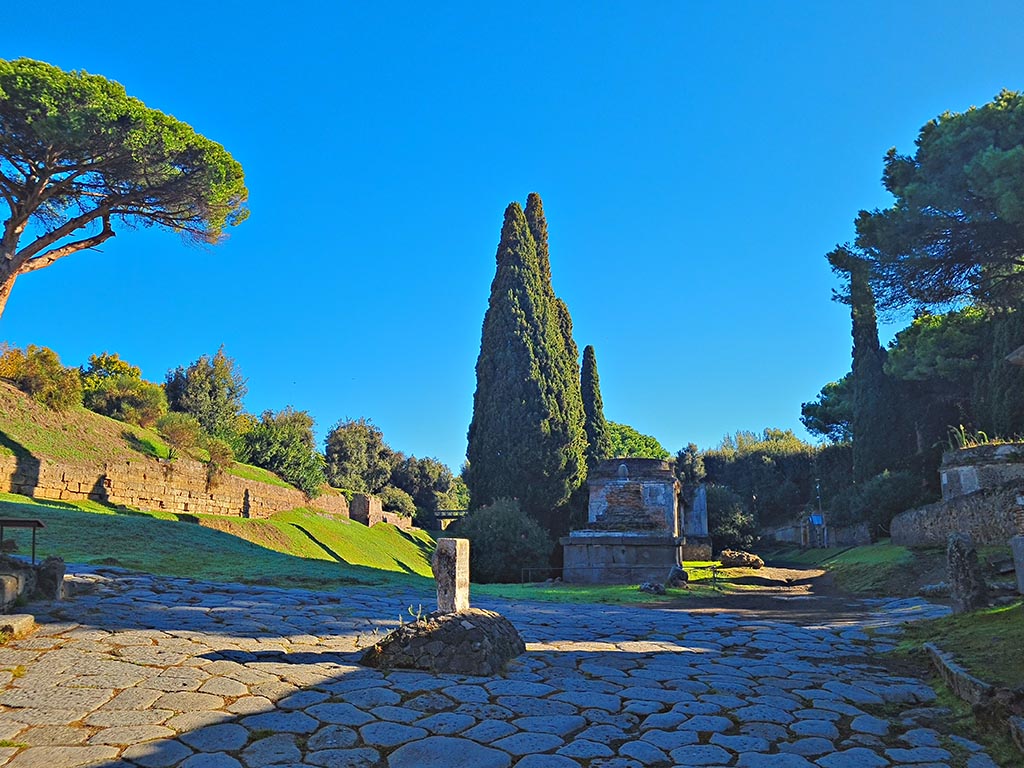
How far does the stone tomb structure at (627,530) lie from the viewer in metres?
16.0

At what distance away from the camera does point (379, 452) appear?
38906 mm

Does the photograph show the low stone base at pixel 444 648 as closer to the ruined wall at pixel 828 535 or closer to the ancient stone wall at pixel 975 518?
the ancient stone wall at pixel 975 518

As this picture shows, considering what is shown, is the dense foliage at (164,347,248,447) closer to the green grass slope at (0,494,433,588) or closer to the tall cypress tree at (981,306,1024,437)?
the green grass slope at (0,494,433,588)

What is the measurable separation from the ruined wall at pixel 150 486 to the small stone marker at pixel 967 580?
1602cm

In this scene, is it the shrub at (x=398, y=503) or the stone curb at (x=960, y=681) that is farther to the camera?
the shrub at (x=398, y=503)

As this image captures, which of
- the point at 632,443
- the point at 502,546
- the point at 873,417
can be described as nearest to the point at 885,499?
the point at 873,417

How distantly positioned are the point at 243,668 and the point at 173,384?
27406 mm

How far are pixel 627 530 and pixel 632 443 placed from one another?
5118 centimetres

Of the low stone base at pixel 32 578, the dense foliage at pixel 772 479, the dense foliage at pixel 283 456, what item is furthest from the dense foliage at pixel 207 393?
the dense foliage at pixel 772 479

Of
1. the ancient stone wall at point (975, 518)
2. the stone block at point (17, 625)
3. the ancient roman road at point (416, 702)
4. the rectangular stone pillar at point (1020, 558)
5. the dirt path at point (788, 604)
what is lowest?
the dirt path at point (788, 604)

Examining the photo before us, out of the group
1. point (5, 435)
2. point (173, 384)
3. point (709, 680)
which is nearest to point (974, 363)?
point (709, 680)

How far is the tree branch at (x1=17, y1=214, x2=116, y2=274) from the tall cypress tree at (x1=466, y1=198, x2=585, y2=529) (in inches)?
501

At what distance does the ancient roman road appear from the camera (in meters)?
3.26

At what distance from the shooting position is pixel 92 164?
51.7ft
